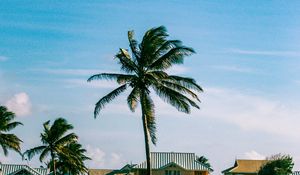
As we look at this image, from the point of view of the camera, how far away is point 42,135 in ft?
217

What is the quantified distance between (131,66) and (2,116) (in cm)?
2932

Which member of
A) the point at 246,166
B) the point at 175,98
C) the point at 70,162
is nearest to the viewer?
the point at 175,98

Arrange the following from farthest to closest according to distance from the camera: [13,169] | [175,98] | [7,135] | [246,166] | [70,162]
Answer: [246,166]
[13,169]
[70,162]
[7,135]
[175,98]

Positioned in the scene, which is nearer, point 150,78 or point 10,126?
point 150,78

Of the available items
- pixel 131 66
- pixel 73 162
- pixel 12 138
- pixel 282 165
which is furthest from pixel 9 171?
pixel 131 66

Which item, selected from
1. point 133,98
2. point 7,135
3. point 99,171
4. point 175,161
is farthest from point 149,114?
point 99,171

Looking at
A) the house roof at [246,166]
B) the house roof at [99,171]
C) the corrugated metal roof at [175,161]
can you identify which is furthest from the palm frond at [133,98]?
the house roof at [99,171]

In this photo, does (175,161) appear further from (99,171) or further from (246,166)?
(99,171)

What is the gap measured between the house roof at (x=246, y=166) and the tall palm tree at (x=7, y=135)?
154 feet

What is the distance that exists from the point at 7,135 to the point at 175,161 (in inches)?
1092

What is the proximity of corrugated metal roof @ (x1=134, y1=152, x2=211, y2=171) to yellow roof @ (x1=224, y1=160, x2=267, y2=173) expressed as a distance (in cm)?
1874

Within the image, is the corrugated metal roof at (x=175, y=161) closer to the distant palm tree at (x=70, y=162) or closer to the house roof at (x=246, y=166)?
the distant palm tree at (x=70, y=162)

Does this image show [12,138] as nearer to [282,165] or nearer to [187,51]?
[187,51]

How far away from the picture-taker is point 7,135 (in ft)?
189
